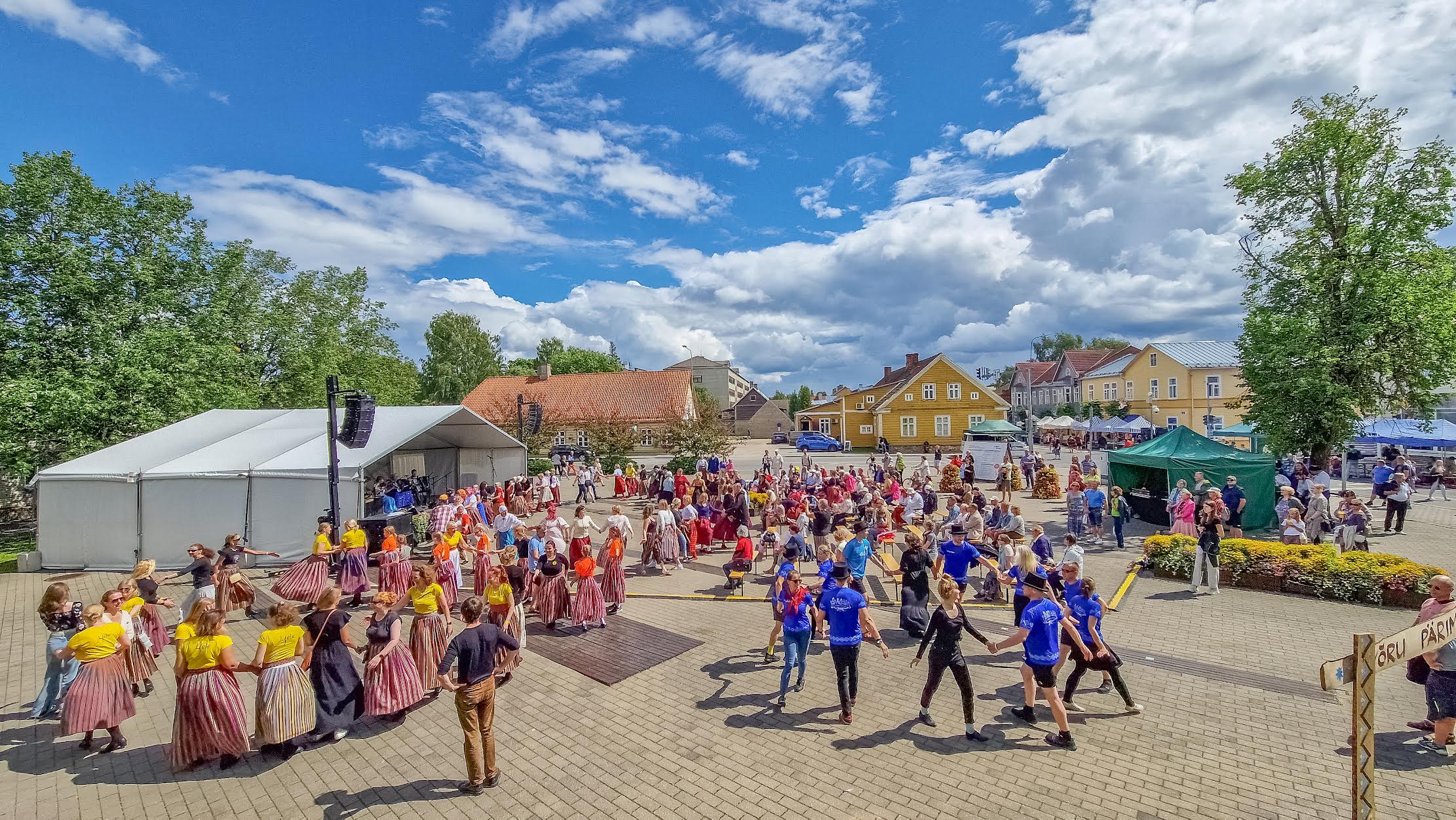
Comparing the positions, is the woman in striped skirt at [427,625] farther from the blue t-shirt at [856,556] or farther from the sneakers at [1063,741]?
the sneakers at [1063,741]

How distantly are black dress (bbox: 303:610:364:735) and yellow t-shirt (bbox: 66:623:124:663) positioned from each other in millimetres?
1662

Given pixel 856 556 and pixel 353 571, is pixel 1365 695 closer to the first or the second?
pixel 856 556

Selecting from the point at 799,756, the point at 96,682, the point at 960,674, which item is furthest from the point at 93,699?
the point at 960,674

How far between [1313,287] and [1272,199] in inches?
121

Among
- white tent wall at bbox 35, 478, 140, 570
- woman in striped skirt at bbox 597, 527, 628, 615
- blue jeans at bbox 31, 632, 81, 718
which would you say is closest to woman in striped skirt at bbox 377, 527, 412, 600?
woman in striped skirt at bbox 597, 527, 628, 615

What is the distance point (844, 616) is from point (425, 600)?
14.5 ft

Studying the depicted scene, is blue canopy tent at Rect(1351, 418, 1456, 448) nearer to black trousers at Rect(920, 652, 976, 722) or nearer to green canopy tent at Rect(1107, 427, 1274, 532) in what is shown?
green canopy tent at Rect(1107, 427, 1274, 532)

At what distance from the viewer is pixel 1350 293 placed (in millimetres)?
17047

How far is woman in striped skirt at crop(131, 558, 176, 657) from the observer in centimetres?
737

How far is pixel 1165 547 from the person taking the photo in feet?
38.9

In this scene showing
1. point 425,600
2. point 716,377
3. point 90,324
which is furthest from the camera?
point 716,377

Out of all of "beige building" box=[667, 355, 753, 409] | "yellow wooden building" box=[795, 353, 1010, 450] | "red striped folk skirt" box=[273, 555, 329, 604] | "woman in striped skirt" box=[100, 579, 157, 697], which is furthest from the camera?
"beige building" box=[667, 355, 753, 409]

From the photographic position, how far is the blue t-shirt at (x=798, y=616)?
21.8 feet

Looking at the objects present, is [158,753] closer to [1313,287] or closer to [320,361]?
[1313,287]
